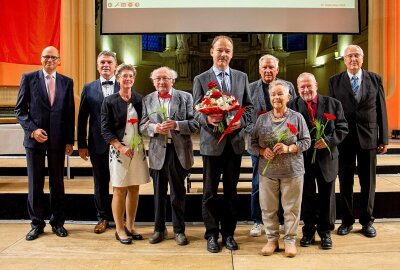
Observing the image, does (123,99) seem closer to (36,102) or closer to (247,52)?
(36,102)

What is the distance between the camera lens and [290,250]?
2.67 m

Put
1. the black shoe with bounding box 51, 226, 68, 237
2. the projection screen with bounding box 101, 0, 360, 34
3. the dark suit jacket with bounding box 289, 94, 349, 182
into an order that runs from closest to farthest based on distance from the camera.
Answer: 1. the dark suit jacket with bounding box 289, 94, 349, 182
2. the black shoe with bounding box 51, 226, 68, 237
3. the projection screen with bounding box 101, 0, 360, 34

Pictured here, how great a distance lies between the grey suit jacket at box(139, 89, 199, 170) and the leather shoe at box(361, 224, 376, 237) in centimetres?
146

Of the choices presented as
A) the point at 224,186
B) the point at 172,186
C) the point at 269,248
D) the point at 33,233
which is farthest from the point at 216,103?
the point at 33,233

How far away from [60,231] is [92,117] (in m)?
0.93

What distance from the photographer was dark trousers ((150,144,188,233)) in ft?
9.52

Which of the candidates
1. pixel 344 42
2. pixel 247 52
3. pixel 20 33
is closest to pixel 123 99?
pixel 20 33

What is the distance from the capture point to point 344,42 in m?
10.7

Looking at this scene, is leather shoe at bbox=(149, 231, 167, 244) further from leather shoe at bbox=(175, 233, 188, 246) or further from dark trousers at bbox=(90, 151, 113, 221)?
dark trousers at bbox=(90, 151, 113, 221)

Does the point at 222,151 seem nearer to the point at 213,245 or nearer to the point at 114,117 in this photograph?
the point at 213,245

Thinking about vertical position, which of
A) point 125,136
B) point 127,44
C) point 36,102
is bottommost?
point 125,136

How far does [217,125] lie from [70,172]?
9.02 ft

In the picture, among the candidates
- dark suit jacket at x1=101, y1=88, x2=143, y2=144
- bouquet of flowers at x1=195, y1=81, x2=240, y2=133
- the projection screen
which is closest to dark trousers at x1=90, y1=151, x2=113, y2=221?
dark suit jacket at x1=101, y1=88, x2=143, y2=144

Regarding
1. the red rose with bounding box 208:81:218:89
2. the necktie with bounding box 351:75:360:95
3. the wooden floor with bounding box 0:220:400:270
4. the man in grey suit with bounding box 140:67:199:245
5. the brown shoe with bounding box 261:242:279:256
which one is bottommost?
the wooden floor with bounding box 0:220:400:270
